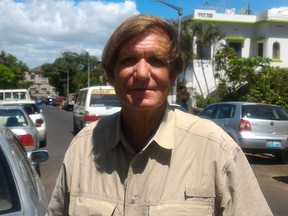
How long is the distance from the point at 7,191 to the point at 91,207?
1.66 metres

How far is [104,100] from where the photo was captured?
17531 mm

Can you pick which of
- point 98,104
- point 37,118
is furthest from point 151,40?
point 37,118

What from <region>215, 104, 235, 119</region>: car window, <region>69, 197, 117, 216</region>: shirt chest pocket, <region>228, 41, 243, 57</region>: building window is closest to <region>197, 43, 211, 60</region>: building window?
<region>228, 41, 243, 57</region>: building window

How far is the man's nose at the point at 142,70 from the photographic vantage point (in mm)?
2090

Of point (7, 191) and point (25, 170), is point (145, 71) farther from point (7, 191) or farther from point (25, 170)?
point (25, 170)

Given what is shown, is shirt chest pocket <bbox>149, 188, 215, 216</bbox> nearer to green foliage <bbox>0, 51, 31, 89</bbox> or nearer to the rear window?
the rear window

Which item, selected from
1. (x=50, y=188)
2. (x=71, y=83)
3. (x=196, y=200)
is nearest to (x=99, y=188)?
(x=196, y=200)

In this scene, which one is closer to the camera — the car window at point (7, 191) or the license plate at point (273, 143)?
the car window at point (7, 191)

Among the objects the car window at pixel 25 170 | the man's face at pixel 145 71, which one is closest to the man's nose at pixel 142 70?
the man's face at pixel 145 71

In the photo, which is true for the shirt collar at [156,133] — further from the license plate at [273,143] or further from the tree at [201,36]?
the tree at [201,36]

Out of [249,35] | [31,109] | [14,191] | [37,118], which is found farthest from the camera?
[249,35]

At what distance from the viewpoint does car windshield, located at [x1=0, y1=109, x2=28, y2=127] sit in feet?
40.0

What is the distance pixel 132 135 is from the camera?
2.21 meters

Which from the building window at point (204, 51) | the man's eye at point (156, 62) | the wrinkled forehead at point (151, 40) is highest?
the building window at point (204, 51)
